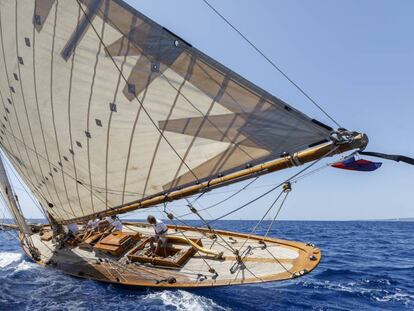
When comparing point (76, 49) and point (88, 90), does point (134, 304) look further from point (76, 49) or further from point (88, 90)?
point (76, 49)

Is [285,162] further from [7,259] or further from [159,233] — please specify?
[7,259]

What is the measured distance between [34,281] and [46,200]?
3496 mm

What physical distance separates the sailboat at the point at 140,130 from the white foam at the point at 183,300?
1.09 feet

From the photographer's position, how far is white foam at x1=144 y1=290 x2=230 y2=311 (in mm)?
8302

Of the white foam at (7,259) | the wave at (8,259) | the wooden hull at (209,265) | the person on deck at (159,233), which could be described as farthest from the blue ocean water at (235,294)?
the white foam at (7,259)

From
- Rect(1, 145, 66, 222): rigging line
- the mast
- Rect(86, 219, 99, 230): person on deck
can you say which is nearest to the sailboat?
the mast

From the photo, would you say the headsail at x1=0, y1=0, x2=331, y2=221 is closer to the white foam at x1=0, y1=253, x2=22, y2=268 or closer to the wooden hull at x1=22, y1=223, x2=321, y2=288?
the wooden hull at x1=22, y1=223, x2=321, y2=288

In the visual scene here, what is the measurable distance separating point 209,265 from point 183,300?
1.80 m

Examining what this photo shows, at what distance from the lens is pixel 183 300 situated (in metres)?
8.76

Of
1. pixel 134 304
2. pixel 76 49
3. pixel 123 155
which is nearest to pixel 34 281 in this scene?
pixel 134 304

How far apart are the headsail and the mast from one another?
18 centimetres

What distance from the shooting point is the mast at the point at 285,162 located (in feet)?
20.0

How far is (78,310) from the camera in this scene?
861 centimetres

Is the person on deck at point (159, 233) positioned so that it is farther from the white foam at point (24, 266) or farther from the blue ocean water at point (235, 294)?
the white foam at point (24, 266)
